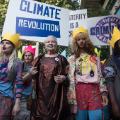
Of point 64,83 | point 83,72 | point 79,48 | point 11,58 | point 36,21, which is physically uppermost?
point 36,21

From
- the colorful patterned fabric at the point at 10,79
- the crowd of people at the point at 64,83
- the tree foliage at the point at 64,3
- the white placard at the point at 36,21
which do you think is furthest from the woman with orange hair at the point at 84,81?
the tree foliage at the point at 64,3

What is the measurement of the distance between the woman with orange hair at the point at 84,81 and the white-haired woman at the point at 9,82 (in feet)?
2.44

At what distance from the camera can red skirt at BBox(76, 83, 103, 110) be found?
670 centimetres

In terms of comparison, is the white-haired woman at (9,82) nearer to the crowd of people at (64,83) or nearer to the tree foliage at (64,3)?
the crowd of people at (64,83)

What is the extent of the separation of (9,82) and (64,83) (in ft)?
2.57

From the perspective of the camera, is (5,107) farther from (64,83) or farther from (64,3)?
(64,3)

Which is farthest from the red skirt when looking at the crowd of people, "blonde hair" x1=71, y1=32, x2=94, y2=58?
"blonde hair" x1=71, y1=32, x2=94, y2=58

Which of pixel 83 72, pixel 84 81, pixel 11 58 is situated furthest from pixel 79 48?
pixel 11 58

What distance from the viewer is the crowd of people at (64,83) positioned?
6684 mm

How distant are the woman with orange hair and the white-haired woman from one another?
74 cm

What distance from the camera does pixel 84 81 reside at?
6.78m

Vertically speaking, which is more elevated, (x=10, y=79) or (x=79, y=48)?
(x=79, y=48)

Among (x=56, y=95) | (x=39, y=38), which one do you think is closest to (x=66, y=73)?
(x=56, y=95)

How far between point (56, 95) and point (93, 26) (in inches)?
127
